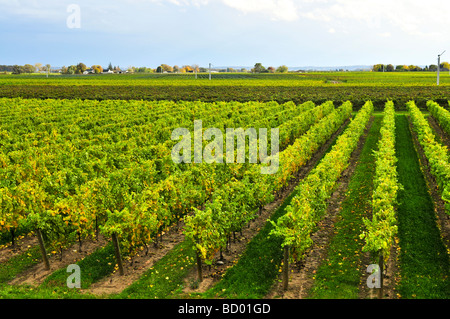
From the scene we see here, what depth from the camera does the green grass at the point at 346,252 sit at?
11.4 meters

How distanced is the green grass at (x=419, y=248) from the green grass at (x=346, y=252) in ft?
4.69

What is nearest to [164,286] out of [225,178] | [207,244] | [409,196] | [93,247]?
[207,244]

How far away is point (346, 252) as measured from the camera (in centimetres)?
1366

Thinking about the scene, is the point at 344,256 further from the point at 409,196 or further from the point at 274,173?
the point at 409,196

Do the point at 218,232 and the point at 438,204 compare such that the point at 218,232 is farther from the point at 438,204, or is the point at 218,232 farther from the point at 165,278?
the point at 438,204

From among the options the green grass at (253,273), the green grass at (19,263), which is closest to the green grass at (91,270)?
the green grass at (19,263)

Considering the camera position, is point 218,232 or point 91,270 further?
point 91,270

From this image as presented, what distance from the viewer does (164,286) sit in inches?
466

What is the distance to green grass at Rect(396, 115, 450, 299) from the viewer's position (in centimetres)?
1148

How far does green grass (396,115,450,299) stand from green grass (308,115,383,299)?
1.43m

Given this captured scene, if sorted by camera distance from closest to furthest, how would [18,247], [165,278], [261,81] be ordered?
[165,278] → [18,247] → [261,81]

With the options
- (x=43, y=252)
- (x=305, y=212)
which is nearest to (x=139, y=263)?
(x=43, y=252)

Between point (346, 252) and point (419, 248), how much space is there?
107 inches
